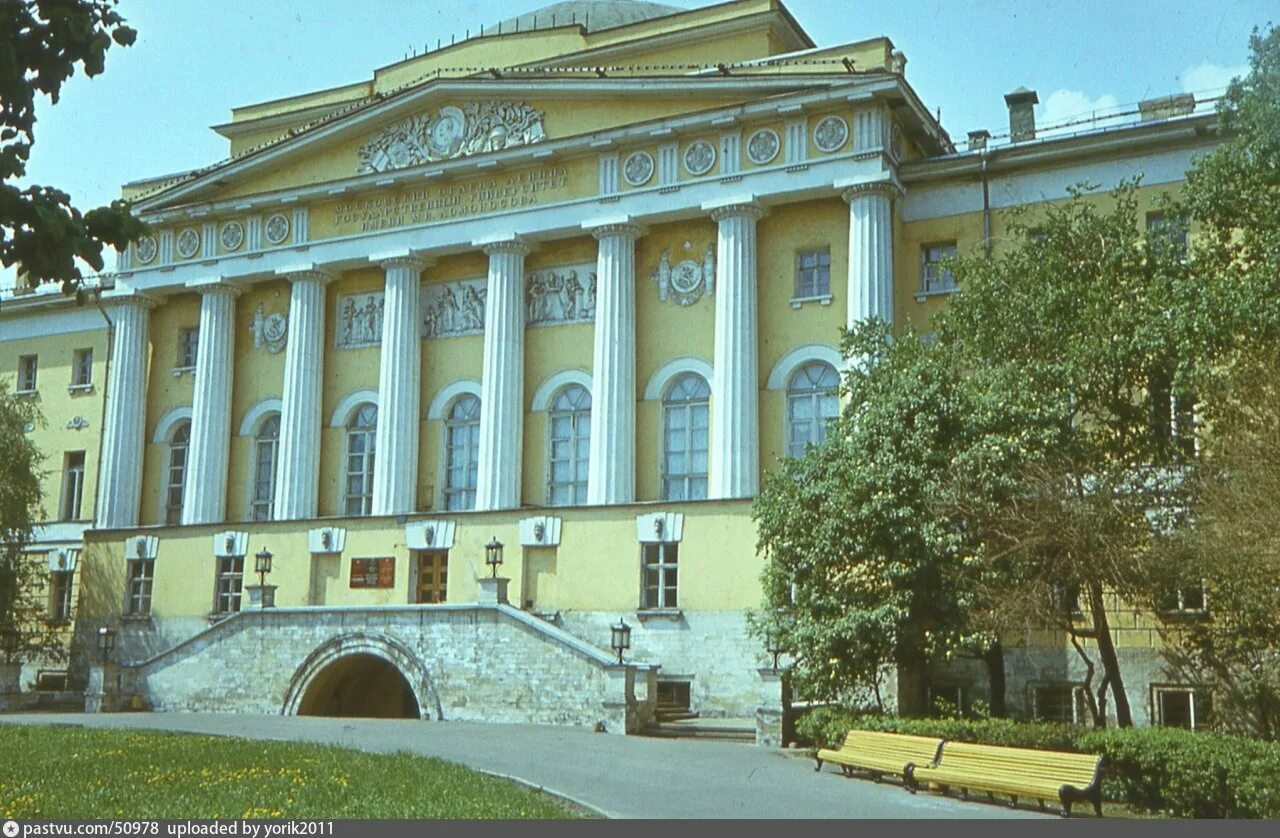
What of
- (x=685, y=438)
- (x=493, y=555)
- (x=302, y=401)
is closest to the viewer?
(x=493, y=555)

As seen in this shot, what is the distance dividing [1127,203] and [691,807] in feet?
49.1

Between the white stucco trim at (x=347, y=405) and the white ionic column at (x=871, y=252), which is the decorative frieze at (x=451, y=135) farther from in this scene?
the white ionic column at (x=871, y=252)

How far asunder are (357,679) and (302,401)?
8.50 meters

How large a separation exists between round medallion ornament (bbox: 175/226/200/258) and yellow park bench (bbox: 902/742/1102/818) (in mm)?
30100

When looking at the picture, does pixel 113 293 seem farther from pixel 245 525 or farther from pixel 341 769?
pixel 341 769

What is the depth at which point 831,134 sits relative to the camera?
3381 cm

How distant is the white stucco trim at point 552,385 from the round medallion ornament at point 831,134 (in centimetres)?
850

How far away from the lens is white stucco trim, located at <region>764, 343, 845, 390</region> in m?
34.0

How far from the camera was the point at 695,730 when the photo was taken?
27.0 metres

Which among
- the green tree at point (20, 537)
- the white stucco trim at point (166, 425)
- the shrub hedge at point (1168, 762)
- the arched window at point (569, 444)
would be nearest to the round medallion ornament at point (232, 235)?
the white stucco trim at point (166, 425)

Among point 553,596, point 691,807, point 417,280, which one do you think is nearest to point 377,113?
point 417,280

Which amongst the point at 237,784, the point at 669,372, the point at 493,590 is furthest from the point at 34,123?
the point at 669,372

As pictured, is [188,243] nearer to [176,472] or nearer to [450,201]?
[176,472]

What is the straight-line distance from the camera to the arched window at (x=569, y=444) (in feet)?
120
